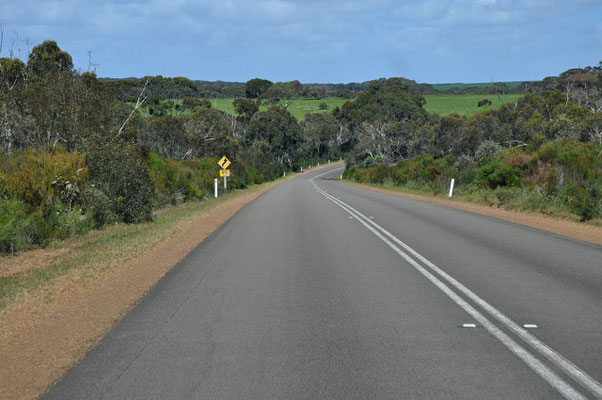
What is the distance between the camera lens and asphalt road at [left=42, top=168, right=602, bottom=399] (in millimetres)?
A: 4062

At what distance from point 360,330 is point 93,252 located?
7328mm

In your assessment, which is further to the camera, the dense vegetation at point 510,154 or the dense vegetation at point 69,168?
the dense vegetation at point 510,154

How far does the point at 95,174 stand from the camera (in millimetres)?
15734

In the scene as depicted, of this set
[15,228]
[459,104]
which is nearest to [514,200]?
[15,228]

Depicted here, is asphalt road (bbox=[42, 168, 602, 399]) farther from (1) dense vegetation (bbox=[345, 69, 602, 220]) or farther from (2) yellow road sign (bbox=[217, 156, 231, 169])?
(2) yellow road sign (bbox=[217, 156, 231, 169])

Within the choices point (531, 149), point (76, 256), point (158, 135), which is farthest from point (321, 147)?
point (76, 256)

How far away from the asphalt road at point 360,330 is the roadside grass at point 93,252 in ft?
5.44

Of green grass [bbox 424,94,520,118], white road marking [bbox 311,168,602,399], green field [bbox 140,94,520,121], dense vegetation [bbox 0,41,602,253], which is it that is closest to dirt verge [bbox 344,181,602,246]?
dense vegetation [bbox 0,41,602,253]

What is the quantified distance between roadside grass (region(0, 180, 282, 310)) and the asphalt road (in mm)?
1657

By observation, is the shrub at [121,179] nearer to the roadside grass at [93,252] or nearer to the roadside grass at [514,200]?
the roadside grass at [93,252]

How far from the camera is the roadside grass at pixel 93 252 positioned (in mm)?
7854

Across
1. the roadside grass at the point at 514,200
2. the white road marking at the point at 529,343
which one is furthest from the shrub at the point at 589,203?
the white road marking at the point at 529,343

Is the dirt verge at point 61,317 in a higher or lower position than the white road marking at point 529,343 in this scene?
lower

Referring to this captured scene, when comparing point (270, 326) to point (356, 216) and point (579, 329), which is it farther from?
point (356, 216)
